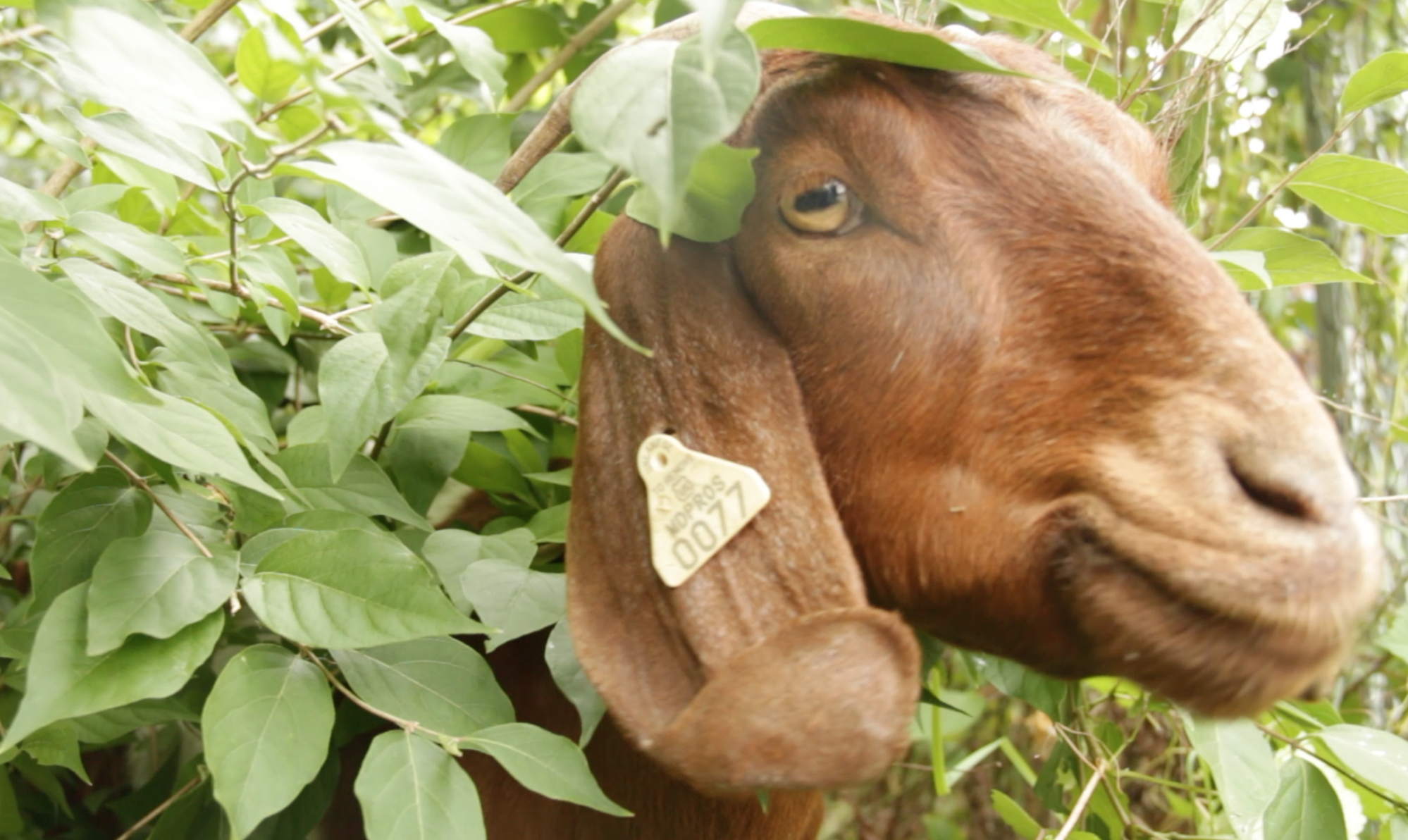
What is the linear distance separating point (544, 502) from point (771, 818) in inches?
16.9

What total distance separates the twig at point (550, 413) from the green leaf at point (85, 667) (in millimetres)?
479

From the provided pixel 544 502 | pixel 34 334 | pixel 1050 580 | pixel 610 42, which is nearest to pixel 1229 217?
pixel 610 42

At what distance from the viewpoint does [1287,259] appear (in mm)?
1220

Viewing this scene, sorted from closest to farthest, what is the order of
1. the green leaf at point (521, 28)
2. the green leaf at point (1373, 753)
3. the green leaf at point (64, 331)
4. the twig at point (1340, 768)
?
the green leaf at point (64, 331), the green leaf at point (1373, 753), the twig at point (1340, 768), the green leaf at point (521, 28)

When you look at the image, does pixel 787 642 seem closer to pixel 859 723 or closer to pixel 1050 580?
pixel 859 723

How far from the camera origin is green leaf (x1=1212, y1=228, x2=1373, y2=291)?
118 cm

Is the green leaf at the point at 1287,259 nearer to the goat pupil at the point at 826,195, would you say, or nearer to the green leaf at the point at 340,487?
the goat pupil at the point at 826,195

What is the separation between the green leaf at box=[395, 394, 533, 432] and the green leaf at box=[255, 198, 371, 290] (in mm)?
163

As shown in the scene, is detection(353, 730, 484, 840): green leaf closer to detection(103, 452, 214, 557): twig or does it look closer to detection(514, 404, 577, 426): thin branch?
detection(103, 452, 214, 557): twig

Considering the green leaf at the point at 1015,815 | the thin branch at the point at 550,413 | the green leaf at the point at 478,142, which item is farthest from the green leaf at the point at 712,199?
the green leaf at the point at 1015,815

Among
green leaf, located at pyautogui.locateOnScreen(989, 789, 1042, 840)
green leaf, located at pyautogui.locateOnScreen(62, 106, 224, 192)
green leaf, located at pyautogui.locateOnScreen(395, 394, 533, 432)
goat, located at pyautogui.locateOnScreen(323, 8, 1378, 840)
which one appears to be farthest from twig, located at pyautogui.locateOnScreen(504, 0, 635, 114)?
green leaf, located at pyautogui.locateOnScreen(989, 789, 1042, 840)

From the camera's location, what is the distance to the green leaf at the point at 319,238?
99 centimetres

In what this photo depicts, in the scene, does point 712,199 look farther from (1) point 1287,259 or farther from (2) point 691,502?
(1) point 1287,259

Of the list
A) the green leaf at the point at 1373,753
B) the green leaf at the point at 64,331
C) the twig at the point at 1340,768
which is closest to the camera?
the green leaf at the point at 64,331
